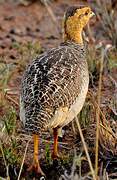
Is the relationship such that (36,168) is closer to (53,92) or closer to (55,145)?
(55,145)

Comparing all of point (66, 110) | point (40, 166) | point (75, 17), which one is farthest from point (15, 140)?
point (75, 17)

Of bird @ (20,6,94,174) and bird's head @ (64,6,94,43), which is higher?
bird's head @ (64,6,94,43)

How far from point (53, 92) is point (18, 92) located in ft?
6.18

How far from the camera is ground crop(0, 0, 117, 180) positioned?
5.29 m

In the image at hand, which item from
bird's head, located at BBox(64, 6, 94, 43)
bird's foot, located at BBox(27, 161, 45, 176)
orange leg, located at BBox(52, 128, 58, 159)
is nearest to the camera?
bird's foot, located at BBox(27, 161, 45, 176)

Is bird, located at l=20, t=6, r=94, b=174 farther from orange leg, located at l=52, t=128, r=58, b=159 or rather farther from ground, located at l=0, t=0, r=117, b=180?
ground, located at l=0, t=0, r=117, b=180

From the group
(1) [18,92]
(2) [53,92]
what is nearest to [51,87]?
(2) [53,92]

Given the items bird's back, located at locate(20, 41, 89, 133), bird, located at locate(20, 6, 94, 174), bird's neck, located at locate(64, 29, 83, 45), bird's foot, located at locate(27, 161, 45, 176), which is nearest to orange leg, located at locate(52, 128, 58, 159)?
bird, located at locate(20, 6, 94, 174)

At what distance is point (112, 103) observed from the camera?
5867 mm

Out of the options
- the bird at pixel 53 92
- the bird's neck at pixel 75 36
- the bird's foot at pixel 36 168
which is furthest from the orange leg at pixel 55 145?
the bird's neck at pixel 75 36

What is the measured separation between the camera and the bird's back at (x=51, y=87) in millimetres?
4746

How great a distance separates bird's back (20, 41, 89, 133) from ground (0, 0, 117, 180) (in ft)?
0.76

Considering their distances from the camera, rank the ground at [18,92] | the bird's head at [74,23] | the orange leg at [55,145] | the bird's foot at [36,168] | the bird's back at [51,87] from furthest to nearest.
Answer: the bird's head at [74,23] < the orange leg at [55,145] < the ground at [18,92] < the bird's foot at [36,168] < the bird's back at [51,87]

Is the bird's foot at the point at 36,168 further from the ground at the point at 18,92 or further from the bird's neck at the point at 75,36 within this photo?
the bird's neck at the point at 75,36
